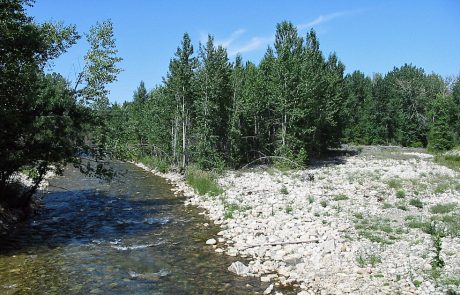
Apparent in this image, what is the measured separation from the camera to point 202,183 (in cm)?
3161

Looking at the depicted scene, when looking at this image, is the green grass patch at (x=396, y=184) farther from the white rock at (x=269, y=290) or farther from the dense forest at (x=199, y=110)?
the white rock at (x=269, y=290)

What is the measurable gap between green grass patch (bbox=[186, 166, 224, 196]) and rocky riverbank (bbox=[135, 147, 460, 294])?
834mm

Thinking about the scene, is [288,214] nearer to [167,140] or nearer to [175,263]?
[175,263]

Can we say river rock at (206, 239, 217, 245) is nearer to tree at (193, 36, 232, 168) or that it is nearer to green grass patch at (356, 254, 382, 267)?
green grass patch at (356, 254, 382, 267)

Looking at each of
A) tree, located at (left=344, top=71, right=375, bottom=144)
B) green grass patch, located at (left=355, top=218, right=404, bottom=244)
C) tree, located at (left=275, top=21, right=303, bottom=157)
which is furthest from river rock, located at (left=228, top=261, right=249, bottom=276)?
tree, located at (left=344, top=71, right=375, bottom=144)

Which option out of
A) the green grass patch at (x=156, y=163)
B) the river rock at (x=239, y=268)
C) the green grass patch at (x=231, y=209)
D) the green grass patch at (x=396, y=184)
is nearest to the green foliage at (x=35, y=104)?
the green grass patch at (x=231, y=209)

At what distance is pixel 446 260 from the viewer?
12.9 m

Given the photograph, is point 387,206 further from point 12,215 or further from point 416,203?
point 12,215

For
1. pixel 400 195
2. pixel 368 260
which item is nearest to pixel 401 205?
pixel 400 195

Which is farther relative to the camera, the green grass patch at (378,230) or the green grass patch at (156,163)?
the green grass patch at (156,163)

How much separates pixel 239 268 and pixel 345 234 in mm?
4995

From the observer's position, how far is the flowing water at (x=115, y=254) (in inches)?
507

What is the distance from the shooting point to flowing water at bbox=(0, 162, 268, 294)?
1288cm

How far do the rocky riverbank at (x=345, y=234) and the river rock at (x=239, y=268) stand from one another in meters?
0.05
